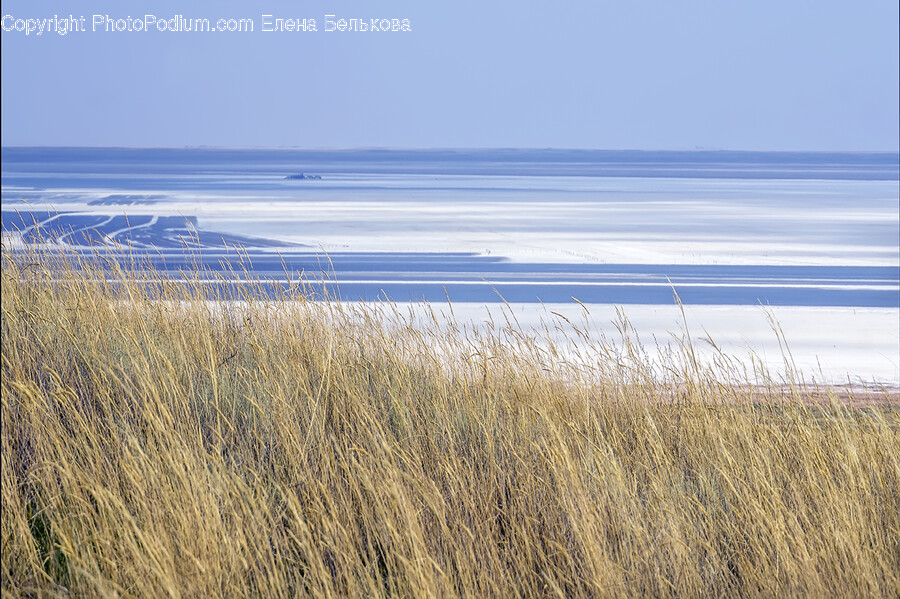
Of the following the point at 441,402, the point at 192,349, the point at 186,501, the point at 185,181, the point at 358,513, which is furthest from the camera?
the point at 185,181

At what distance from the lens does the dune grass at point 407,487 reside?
2.82 meters

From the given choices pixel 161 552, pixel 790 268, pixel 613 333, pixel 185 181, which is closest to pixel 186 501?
pixel 161 552

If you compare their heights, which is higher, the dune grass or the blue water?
the blue water

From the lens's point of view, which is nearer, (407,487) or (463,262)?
(407,487)

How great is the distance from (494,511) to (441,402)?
81cm

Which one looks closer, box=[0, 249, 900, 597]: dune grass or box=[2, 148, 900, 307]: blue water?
box=[0, 249, 900, 597]: dune grass

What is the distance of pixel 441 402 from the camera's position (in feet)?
13.4

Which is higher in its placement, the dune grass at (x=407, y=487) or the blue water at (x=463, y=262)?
the blue water at (x=463, y=262)

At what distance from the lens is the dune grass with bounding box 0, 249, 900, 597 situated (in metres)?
2.82

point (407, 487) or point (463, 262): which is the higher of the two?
point (463, 262)

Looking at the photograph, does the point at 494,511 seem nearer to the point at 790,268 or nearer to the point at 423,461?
the point at 423,461

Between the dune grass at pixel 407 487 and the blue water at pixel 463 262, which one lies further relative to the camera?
the blue water at pixel 463 262

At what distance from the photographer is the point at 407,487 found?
3.17m

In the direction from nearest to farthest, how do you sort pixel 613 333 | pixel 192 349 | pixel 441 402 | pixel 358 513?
pixel 358 513
pixel 441 402
pixel 192 349
pixel 613 333
